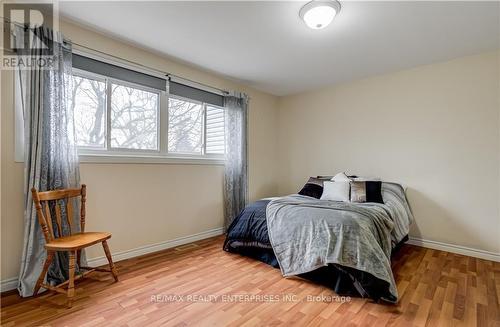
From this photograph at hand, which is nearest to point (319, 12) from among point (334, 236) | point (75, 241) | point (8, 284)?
point (334, 236)

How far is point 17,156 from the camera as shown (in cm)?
200

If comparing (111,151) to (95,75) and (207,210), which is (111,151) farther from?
(207,210)

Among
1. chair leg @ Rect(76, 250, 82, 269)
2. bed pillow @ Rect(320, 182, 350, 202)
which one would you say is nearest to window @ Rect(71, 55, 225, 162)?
chair leg @ Rect(76, 250, 82, 269)

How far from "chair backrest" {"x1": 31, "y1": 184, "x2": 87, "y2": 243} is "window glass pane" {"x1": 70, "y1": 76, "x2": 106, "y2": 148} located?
0.55m

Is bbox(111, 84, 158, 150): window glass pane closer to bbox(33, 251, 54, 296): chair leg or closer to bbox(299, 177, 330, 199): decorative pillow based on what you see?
bbox(33, 251, 54, 296): chair leg

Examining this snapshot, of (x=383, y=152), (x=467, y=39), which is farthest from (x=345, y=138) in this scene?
(x=467, y=39)

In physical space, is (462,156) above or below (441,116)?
below

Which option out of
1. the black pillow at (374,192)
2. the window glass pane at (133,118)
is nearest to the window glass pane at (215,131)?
the window glass pane at (133,118)

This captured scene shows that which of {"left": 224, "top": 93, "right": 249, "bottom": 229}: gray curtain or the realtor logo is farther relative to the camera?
{"left": 224, "top": 93, "right": 249, "bottom": 229}: gray curtain

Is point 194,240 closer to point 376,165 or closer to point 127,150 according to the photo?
point 127,150

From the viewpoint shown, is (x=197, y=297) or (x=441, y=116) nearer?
(x=197, y=297)

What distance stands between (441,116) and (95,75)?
159 inches

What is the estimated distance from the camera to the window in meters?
2.45

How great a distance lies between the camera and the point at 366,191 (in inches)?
116
